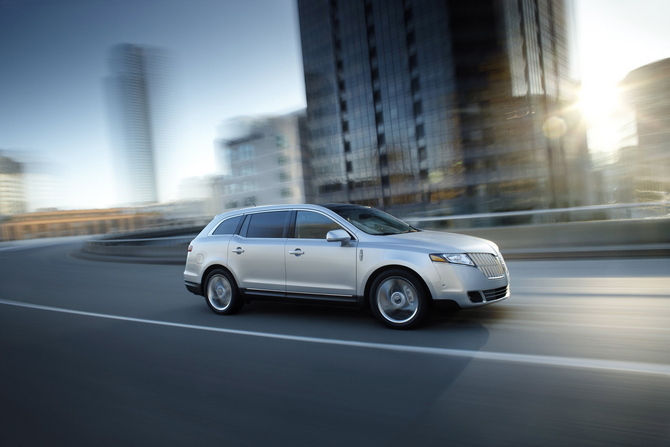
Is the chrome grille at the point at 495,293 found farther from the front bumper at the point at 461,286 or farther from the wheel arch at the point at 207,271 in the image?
the wheel arch at the point at 207,271

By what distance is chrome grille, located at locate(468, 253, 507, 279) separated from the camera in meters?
5.00

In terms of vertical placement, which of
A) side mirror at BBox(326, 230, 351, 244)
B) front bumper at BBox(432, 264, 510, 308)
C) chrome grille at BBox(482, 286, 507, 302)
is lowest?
chrome grille at BBox(482, 286, 507, 302)

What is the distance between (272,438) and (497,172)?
2755 inches

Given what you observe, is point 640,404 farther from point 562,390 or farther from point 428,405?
point 428,405

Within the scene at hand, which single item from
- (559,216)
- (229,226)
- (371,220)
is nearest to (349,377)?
(371,220)

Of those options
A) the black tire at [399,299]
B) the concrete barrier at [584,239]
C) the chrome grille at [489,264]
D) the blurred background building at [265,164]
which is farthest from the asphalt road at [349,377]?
the blurred background building at [265,164]

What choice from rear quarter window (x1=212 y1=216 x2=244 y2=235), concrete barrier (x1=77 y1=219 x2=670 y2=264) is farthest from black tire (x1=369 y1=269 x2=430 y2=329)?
concrete barrier (x1=77 y1=219 x2=670 y2=264)

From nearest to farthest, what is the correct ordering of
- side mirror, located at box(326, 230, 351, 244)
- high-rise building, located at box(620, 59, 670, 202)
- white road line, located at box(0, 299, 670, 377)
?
white road line, located at box(0, 299, 670, 377), side mirror, located at box(326, 230, 351, 244), high-rise building, located at box(620, 59, 670, 202)

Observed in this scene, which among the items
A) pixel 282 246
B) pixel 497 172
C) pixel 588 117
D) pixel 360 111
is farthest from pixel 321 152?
pixel 282 246

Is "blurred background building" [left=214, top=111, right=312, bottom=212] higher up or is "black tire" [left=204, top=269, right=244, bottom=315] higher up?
"blurred background building" [left=214, top=111, right=312, bottom=212]

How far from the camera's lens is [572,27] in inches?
3767

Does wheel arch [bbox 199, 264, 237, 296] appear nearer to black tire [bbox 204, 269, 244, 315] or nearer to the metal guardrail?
black tire [bbox 204, 269, 244, 315]

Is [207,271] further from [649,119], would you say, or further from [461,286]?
[649,119]

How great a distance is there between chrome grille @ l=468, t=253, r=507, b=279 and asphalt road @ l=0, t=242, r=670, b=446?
606 mm
